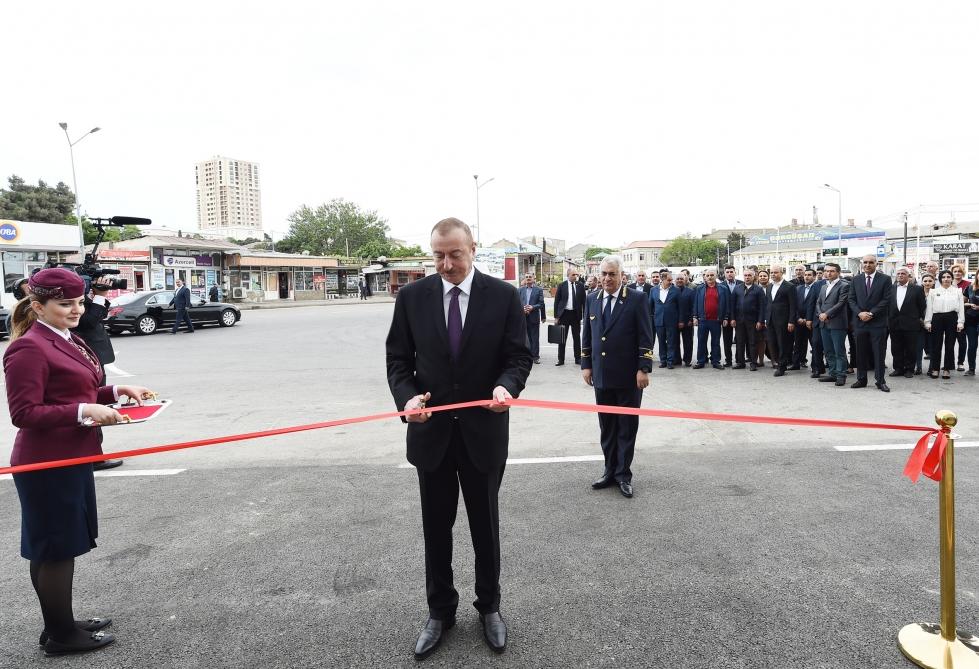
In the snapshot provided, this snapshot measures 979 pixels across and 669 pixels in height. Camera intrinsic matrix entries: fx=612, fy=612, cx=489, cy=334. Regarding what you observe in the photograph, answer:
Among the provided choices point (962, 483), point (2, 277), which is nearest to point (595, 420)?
point (962, 483)

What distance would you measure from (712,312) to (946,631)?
999 centimetres

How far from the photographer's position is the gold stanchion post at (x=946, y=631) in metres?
2.75

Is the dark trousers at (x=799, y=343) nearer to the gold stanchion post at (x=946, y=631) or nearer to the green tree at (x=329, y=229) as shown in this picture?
the gold stanchion post at (x=946, y=631)

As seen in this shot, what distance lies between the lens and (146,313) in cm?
2084

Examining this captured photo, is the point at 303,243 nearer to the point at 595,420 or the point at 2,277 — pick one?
the point at 2,277

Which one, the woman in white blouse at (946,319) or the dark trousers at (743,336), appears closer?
the woman in white blouse at (946,319)

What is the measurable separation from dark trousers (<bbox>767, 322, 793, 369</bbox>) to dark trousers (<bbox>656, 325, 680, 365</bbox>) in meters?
1.78

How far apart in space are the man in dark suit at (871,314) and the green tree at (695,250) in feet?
446

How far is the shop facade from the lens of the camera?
30.2m

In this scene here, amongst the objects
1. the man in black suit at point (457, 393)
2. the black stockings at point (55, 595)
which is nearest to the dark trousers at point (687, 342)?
the man in black suit at point (457, 393)

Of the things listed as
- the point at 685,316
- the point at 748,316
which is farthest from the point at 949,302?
the point at 685,316

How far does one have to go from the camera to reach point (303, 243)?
3686 inches

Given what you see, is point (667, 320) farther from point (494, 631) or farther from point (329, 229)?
point (329, 229)

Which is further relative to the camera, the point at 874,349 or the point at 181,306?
the point at 181,306
